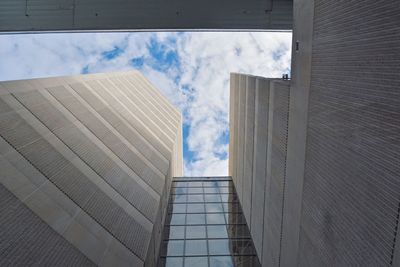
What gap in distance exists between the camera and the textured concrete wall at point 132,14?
1744cm

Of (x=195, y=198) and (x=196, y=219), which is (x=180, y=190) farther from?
(x=196, y=219)

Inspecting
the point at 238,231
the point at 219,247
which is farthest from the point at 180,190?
the point at 219,247

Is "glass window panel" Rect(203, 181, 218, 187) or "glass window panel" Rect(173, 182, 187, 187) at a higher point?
"glass window panel" Rect(173, 182, 187, 187)

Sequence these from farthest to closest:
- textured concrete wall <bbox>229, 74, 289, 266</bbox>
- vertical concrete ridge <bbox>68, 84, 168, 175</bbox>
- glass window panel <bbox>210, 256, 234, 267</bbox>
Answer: vertical concrete ridge <bbox>68, 84, 168, 175</bbox>, glass window panel <bbox>210, 256, 234, 267</bbox>, textured concrete wall <bbox>229, 74, 289, 266</bbox>

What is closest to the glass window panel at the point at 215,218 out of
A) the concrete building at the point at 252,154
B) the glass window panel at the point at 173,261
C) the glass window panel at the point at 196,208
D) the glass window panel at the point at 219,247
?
the concrete building at the point at 252,154

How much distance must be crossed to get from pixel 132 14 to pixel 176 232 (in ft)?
40.1

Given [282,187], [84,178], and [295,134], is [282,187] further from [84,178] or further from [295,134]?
[84,178]

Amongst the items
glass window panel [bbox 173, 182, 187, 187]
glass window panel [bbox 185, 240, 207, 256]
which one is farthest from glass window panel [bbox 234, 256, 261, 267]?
glass window panel [bbox 173, 182, 187, 187]

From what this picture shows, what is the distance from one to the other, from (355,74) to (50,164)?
9.04 meters

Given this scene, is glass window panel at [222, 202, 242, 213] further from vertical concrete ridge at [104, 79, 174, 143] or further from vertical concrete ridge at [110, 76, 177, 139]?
vertical concrete ridge at [110, 76, 177, 139]

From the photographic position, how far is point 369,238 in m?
6.48

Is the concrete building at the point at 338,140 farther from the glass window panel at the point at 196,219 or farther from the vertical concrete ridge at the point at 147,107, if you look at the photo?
the vertical concrete ridge at the point at 147,107

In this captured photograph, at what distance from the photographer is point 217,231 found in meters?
20.8

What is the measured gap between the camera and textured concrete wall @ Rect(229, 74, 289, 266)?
12.9 meters
